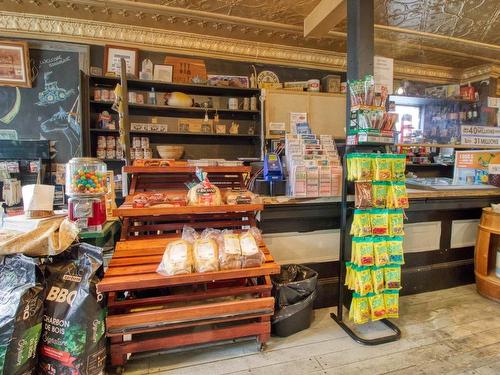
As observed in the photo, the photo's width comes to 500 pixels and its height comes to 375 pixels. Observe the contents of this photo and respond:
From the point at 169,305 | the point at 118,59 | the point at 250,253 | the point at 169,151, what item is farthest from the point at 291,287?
A: the point at 118,59

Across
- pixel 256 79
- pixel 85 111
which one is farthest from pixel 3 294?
pixel 256 79

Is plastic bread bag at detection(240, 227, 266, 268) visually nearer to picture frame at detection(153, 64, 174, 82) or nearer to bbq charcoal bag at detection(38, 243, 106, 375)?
bbq charcoal bag at detection(38, 243, 106, 375)

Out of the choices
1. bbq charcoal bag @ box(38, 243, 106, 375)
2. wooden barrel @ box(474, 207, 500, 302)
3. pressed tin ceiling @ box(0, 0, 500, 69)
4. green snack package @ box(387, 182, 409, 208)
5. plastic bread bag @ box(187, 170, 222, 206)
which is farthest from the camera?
pressed tin ceiling @ box(0, 0, 500, 69)

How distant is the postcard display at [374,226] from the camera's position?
70.8 inches

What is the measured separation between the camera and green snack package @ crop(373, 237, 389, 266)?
1.80m

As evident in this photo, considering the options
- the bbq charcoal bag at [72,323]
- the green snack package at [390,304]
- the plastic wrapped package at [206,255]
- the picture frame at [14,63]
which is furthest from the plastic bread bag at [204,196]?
the picture frame at [14,63]

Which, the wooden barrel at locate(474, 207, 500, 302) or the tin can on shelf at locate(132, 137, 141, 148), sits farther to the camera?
the tin can on shelf at locate(132, 137, 141, 148)

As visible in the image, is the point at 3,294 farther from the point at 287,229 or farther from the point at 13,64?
the point at 13,64

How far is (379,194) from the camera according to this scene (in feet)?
5.98

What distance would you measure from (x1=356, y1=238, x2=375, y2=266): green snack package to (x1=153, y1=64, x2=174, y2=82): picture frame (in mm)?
3258

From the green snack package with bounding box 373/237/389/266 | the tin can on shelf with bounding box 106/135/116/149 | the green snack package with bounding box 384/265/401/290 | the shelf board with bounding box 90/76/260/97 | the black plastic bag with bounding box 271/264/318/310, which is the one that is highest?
the shelf board with bounding box 90/76/260/97

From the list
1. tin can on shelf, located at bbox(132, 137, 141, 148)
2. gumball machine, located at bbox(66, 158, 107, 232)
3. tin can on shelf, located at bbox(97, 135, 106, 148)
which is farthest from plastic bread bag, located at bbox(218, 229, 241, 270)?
tin can on shelf, located at bbox(97, 135, 106, 148)

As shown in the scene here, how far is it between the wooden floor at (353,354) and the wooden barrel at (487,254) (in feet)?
1.22

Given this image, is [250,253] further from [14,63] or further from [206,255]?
[14,63]
